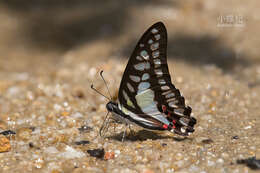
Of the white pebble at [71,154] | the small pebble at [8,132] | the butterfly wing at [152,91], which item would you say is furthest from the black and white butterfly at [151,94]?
the small pebble at [8,132]

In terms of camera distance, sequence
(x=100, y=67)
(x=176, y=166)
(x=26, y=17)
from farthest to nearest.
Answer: (x=26, y=17) → (x=100, y=67) → (x=176, y=166)

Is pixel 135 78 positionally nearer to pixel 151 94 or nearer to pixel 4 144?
pixel 151 94

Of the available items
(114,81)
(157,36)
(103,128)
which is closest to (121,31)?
(114,81)

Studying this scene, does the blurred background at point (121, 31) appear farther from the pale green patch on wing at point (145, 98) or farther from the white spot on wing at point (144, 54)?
the white spot on wing at point (144, 54)

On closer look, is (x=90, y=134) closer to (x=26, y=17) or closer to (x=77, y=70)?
(x=77, y=70)

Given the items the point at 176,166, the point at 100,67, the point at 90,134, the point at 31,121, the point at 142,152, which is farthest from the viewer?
the point at 100,67

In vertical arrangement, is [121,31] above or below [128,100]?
above

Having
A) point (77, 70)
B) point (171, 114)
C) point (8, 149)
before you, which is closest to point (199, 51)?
point (77, 70)
